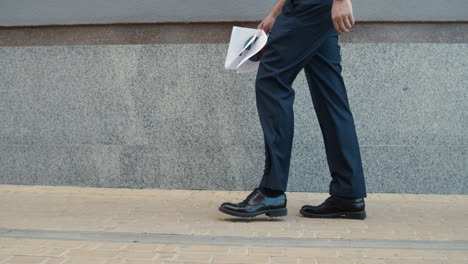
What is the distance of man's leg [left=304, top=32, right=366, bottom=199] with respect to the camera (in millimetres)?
3131

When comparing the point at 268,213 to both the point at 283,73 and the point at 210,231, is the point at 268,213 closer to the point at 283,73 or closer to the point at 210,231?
the point at 210,231

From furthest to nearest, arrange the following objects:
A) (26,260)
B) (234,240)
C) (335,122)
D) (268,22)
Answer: (268,22) < (335,122) < (234,240) < (26,260)

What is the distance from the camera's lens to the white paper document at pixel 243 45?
310 cm

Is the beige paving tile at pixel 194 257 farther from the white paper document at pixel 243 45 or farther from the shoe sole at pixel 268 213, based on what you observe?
the white paper document at pixel 243 45

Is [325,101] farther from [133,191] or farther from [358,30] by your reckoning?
[133,191]

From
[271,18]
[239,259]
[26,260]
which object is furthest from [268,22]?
[26,260]

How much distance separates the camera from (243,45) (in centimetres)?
316

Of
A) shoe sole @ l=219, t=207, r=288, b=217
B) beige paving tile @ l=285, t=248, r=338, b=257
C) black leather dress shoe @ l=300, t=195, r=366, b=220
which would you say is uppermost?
beige paving tile @ l=285, t=248, r=338, b=257

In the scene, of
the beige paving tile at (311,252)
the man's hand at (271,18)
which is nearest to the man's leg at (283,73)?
the man's hand at (271,18)

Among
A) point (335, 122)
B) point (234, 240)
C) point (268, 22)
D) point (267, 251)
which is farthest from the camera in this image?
point (268, 22)

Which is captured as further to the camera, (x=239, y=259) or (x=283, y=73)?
(x=283, y=73)

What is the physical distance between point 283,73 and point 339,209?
813 millimetres

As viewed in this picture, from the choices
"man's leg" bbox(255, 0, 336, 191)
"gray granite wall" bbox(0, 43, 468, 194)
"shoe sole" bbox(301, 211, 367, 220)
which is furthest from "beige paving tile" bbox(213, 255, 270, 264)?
Answer: "gray granite wall" bbox(0, 43, 468, 194)

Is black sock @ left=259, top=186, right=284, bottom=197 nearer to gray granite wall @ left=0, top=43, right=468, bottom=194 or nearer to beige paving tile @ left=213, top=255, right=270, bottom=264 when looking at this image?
beige paving tile @ left=213, top=255, right=270, bottom=264
